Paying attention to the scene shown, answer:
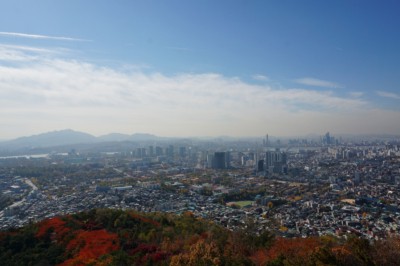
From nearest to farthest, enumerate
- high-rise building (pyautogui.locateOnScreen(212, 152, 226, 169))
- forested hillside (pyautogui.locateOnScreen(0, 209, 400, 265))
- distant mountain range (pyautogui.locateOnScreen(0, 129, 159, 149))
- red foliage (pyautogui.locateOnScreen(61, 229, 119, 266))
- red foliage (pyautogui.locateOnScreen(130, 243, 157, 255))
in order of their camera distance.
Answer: forested hillside (pyautogui.locateOnScreen(0, 209, 400, 265)), red foliage (pyautogui.locateOnScreen(61, 229, 119, 266)), red foliage (pyautogui.locateOnScreen(130, 243, 157, 255)), high-rise building (pyautogui.locateOnScreen(212, 152, 226, 169)), distant mountain range (pyautogui.locateOnScreen(0, 129, 159, 149))

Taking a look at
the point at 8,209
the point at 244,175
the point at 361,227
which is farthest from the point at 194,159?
the point at 361,227

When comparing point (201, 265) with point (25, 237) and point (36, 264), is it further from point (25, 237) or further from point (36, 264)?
point (25, 237)

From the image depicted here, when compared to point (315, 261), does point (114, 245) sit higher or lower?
lower

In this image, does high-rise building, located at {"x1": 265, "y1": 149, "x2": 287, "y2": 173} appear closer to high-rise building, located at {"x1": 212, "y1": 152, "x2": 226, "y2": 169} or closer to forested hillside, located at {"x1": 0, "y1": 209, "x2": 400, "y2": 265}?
high-rise building, located at {"x1": 212, "y1": 152, "x2": 226, "y2": 169}

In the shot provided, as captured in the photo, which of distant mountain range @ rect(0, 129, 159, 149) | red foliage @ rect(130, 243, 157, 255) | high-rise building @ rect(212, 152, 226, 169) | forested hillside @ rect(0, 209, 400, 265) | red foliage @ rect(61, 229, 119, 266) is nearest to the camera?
forested hillside @ rect(0, 209, 400, 265)

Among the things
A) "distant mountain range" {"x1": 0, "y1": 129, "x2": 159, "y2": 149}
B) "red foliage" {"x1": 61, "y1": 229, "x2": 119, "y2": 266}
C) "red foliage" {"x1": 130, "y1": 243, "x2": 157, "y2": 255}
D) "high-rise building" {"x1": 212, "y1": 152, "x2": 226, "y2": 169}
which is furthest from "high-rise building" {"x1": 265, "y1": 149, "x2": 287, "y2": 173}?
"distant mountain range" {"x1": 0, "y1": 129, "x2": 159, "y2": 149}

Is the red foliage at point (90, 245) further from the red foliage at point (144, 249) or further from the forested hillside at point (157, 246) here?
the red foliage at point (144, 249)

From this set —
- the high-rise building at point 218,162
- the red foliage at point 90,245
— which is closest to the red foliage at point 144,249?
the red foliage at point 90,245
